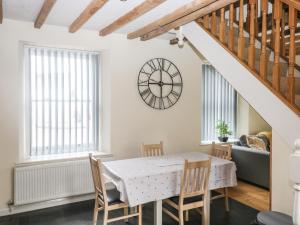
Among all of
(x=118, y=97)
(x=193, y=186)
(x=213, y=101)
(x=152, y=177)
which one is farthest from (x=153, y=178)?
(x=213, y=101)

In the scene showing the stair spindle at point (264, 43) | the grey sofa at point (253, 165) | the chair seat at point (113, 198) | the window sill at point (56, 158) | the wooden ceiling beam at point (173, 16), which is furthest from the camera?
the grey sofa at point (253, 165)

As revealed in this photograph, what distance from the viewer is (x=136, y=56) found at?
4445 millimetres

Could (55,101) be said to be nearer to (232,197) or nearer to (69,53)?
(69,53)

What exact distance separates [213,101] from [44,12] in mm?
3874

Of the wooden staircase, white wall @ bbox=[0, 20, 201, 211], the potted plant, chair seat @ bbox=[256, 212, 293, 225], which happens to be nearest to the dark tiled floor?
white wall @ bbox=[0, 20, 201, 211]

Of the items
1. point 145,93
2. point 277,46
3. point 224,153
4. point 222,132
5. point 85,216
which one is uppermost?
point 277,46

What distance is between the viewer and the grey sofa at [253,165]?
4508 millimetres

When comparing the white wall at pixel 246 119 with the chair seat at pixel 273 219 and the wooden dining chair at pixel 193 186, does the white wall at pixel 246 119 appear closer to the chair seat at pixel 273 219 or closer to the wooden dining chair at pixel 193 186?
the wooden dining chair at pixel 193 186

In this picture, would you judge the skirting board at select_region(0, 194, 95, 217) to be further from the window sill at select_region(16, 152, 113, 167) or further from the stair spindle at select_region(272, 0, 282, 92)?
the stair spindle at select_region(272, 0, 282, 92)

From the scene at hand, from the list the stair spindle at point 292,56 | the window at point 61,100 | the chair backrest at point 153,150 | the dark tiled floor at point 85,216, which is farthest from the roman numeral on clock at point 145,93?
the stair spindle at point 292,56

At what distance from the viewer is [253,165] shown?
15.5 feet

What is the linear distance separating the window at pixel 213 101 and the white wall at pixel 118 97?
2.01ft

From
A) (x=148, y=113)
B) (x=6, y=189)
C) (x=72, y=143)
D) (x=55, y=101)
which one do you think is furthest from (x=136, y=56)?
(x=6, y=189)

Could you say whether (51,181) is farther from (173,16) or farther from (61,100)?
(173,16)
